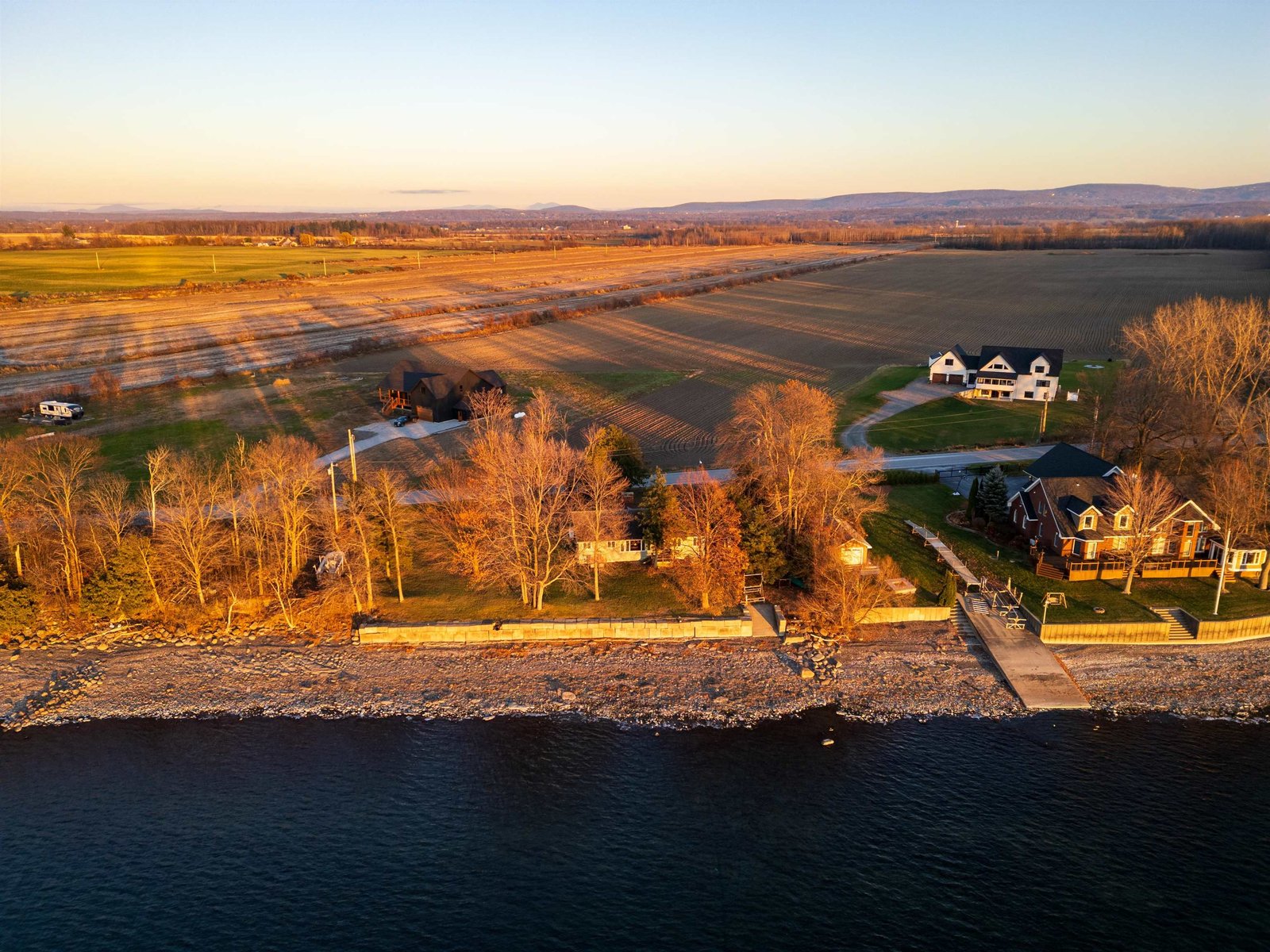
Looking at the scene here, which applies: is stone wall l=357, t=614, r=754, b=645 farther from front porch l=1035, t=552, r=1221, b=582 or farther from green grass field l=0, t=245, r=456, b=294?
green grass field l=0, t=245, r=456, b=294

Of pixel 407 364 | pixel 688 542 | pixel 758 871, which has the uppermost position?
pixel 407 364

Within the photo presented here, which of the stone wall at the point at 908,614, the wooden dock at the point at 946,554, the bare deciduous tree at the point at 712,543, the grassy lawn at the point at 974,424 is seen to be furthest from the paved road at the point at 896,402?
the bare deciduous tree at the point at 712,543

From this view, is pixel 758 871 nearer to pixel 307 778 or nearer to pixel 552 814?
pixel 552 814

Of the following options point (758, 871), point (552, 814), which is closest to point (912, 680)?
point (758, 871)

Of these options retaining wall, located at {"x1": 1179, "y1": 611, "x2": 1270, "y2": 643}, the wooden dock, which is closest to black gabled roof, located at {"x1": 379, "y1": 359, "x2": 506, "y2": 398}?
the wooden dock

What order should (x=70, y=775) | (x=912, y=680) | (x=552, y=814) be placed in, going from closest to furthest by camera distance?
(x=552, y=814), (x=70, y=775), (x=912, y=680)

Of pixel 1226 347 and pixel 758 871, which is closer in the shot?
pixel 758 871

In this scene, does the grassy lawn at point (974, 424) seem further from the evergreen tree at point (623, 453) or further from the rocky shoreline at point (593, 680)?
the rocky shoreline at point (593, 680)
